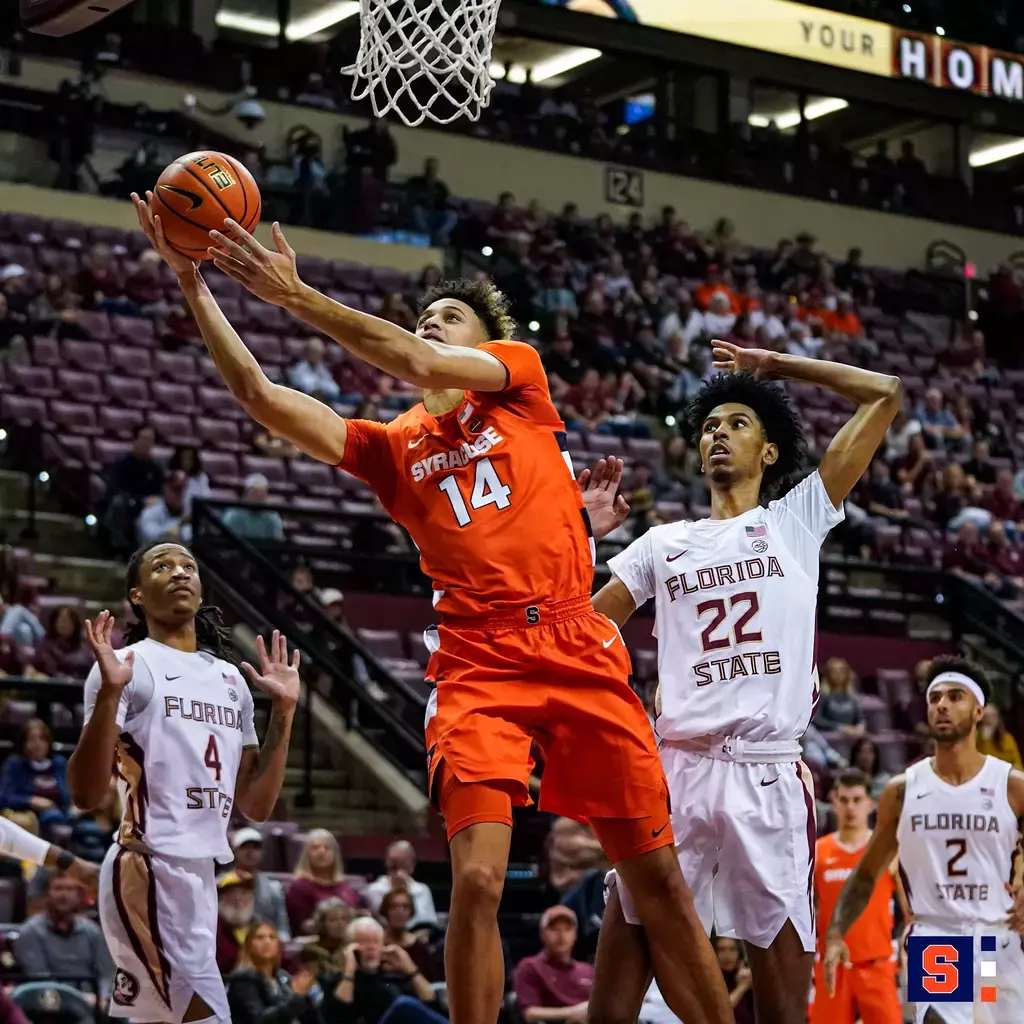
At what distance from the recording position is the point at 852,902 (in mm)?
7312

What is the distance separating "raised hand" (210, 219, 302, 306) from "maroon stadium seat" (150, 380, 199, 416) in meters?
10.7

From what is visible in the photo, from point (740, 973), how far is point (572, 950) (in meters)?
0.89

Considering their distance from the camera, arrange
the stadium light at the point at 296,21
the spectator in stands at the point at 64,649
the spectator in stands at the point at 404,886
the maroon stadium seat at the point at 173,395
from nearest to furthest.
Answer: the spectator in stands at the point at 404,886
the spectator in stands at the point at 64,649
the maroon stadium seat at the point at 173,395
the stadium light at the point at 296,21

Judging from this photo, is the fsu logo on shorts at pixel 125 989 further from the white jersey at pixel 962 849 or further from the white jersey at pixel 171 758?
the white jersey at pixel 962 849

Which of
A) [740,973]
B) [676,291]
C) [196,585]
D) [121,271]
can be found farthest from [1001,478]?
[196,585]

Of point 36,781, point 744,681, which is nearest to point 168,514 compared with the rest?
point 36,781

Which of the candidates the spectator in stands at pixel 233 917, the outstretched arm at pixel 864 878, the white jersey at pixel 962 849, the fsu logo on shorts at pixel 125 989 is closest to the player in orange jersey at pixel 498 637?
the fsu logo on shorts at pixel 125 989

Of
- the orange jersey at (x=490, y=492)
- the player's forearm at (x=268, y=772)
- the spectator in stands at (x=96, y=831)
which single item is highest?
the orange jersey at (x=490, y=492)

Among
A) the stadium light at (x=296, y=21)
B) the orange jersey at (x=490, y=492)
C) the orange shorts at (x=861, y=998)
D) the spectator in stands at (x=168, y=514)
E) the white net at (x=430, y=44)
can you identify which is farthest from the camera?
the stadium light at (x=296, y=21)

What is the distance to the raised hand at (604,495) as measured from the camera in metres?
5.59

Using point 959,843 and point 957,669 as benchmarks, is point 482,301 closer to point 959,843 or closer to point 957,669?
point 957,669

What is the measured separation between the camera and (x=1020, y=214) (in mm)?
25812

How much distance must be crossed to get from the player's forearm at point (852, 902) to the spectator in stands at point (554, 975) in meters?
1.85

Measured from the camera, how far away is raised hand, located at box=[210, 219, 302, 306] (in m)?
4.36
